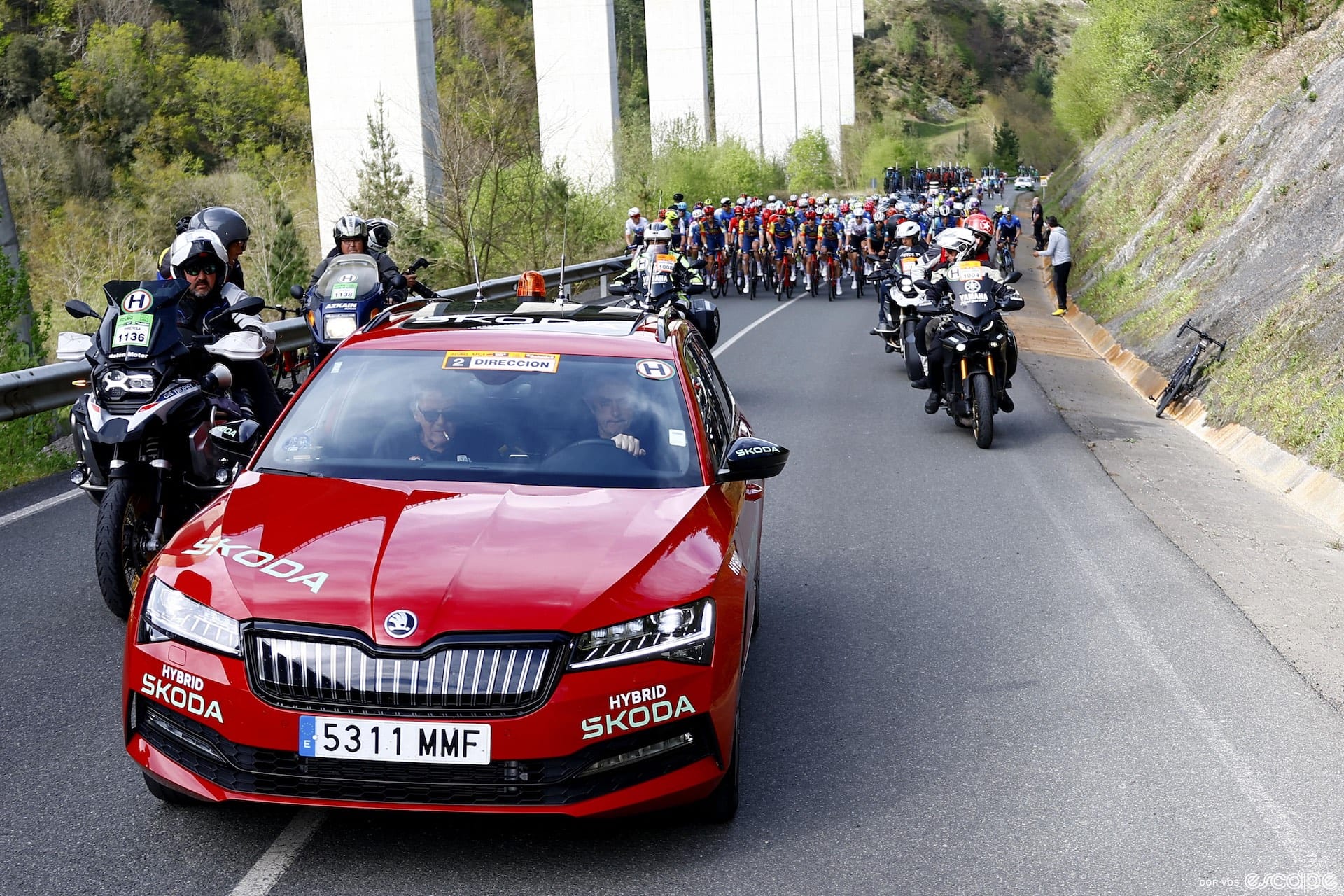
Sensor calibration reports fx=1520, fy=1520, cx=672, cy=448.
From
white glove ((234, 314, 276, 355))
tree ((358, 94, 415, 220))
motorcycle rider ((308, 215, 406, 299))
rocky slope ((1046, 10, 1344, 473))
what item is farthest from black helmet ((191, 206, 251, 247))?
tree ((358, 94, 415, 220))

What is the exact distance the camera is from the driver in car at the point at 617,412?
19.0 ft

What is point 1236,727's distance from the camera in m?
6.00

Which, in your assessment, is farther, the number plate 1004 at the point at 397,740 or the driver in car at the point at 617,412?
the driver in car at the point at 617,412

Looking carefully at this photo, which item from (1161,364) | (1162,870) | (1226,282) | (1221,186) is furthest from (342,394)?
(1221,186)

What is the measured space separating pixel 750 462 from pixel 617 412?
0.61m

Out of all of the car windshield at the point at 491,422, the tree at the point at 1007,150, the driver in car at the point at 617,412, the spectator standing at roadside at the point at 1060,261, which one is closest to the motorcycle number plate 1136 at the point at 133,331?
the car windshield at the point at 491,422

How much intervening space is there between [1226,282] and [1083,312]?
8.79 metres

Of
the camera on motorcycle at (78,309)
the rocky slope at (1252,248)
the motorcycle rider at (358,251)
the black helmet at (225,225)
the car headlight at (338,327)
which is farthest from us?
the rocky slope at (1252,248)

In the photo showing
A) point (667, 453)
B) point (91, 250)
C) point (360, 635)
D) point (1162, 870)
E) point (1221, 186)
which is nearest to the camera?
point (360, 635)

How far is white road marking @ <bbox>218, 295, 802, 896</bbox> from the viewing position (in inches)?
170

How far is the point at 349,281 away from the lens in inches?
427

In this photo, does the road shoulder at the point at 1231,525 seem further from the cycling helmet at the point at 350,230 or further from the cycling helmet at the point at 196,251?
the cycling helmet at the point at 350,230

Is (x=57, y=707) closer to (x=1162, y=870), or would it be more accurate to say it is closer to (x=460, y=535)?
(x=460, y=535)

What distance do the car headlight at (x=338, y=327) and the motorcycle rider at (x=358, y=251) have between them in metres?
0.51
